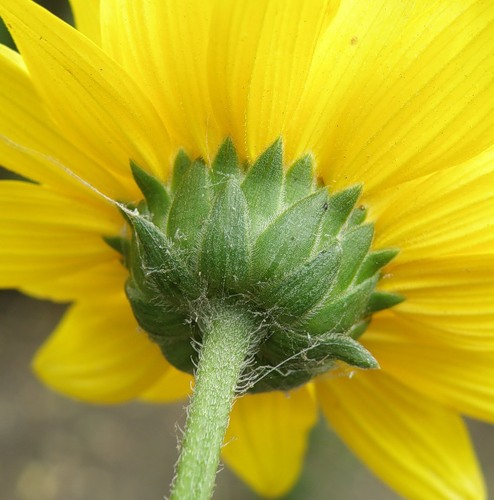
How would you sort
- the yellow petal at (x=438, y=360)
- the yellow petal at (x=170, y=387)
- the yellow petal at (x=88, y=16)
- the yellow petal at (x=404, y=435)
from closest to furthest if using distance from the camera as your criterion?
the yellow petal at (x=88, y=16) < the yellow petal at (x=438, y=360) < the yellow petal at (x=404, y=435) < the yellow petal at (x=170, y=387)

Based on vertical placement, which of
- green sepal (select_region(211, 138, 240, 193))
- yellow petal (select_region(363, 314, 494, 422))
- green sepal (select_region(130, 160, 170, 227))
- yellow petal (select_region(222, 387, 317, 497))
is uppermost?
green sepal (select_region(211, 138, 240, 193))

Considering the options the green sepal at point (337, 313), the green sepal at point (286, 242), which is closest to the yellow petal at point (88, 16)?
the green sepal at point (286, 242)

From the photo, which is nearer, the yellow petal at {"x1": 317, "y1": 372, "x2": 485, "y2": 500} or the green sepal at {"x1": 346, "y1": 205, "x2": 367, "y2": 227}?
the green sepal at {"x1": 346, "y1": 205, "x2": 367, "y2": 227}

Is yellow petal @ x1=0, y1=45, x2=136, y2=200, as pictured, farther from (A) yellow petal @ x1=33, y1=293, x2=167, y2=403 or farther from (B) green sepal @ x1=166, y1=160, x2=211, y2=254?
(A) yellow petal @ x1=33, y1=293, x2=167, y2=403

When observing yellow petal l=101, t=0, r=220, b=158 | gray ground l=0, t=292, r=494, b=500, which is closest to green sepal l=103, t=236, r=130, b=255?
yellow petal l=101, t=0, r=220, b=158

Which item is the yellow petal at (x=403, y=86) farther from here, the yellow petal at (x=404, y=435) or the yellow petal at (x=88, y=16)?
the yellow petal at (x=404, y=435)

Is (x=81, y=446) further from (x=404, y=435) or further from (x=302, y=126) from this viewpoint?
(x=302, y=126)

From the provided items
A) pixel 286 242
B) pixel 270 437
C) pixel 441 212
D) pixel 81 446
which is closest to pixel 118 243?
pixel 286 242
